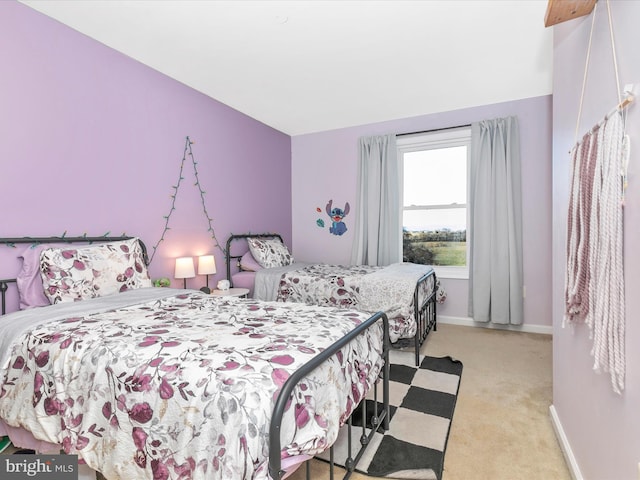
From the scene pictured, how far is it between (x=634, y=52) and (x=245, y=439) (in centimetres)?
161

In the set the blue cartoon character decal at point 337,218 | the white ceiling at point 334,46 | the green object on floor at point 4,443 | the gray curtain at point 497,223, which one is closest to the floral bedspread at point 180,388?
the green object on floor at point 4,443

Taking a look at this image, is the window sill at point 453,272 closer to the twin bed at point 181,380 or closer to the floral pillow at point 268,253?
the floral pillow at point 268,253

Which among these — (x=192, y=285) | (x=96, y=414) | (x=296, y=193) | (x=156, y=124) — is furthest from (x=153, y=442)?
(x=296, y=193)

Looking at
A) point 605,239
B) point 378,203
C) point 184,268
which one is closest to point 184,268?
point 184,268

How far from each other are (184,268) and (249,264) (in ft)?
2.92

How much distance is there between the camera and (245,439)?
0.95 meters

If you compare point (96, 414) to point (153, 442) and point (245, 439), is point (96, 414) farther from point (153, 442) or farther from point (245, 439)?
point (245, 439)

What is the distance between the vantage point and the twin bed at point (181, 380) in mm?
993

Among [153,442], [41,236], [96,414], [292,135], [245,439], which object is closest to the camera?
[245,439]

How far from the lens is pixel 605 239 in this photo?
107 cm

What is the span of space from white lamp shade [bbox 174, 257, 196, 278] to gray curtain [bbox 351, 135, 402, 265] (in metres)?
2.15

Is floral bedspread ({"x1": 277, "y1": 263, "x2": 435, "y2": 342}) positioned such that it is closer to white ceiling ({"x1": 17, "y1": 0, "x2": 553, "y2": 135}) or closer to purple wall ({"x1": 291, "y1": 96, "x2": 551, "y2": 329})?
purple wall ({"x1": 291, "y1": 96, "x2": 551, "y2": 329})

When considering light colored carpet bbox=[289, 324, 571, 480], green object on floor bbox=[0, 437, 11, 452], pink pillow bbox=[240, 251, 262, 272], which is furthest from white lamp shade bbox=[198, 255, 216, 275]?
light colored carpet bbox=[289, 324, 571, 480]

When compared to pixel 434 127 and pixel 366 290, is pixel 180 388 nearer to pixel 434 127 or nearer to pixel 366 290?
pixel 366 290
